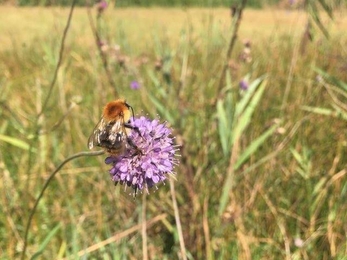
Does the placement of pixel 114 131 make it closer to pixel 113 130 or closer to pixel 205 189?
pixel 113 130

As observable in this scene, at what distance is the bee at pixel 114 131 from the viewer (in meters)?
0.74

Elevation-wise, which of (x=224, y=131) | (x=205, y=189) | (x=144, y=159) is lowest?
(x=205, y=189)

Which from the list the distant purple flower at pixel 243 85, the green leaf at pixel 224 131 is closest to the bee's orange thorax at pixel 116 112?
the green leaf at pixel 224 131

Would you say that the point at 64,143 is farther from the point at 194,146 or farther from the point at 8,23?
the point at 8,23

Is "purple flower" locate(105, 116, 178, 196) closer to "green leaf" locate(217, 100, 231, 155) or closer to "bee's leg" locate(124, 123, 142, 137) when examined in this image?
"bee's leg" locate(124, 123, 142, 137)

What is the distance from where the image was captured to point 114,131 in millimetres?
739

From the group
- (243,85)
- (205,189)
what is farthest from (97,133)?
(243,85)

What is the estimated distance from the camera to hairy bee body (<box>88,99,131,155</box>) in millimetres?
736

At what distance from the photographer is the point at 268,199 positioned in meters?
1.38

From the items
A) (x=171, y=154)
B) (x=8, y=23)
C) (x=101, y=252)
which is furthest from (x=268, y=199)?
(x=8, y=23)

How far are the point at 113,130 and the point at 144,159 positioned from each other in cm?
7

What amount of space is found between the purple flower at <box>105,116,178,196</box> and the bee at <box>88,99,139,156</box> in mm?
17

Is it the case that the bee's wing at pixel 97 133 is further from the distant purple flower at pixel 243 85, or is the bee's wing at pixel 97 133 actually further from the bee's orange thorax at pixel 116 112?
the distant purple flower at pixel 243 85

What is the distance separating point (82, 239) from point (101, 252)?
174mm
